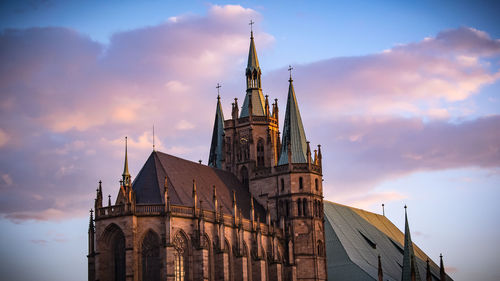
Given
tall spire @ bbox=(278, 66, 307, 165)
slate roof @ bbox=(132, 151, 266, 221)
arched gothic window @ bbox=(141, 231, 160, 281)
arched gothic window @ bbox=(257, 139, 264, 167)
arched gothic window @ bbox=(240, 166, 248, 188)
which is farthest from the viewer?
arched gothic window @ bbox=(257, 139, 264, 167)

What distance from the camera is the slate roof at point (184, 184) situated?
90062 mm

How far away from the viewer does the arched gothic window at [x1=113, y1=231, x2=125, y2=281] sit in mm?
86875

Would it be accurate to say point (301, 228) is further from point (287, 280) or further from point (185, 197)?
point (185, 197)

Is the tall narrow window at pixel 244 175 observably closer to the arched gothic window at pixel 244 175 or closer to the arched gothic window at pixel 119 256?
the arched gothic window at pixel 244 175

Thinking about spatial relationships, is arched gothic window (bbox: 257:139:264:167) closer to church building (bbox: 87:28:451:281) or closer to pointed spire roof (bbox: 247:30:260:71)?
church building (bbox: 87:28:451:281)

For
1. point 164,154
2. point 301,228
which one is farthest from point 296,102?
point 164,154

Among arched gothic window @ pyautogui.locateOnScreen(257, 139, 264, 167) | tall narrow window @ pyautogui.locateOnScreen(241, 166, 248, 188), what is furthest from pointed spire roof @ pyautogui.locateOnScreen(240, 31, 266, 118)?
tall narrow window @ pyautogui.locateOnScreen(241, 166, 248, 188)

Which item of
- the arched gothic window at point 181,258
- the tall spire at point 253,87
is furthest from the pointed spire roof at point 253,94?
the arched gothic window at point 181,258

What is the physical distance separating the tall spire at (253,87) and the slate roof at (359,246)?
61.2 ft

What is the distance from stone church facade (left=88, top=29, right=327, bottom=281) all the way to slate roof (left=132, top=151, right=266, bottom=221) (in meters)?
0.15

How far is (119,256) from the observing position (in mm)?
87312

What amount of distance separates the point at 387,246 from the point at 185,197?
168ft

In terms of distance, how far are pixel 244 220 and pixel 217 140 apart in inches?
1177

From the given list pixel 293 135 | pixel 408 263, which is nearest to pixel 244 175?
pixel 293 135
